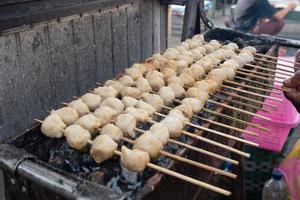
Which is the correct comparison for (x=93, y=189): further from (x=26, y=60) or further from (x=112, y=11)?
(x=112, y=11)

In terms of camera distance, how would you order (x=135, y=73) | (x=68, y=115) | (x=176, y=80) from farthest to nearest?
(x=135, y=73) → (x=176, y=80) → (x=68, y=115)

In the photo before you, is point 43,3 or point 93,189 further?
point 43,3

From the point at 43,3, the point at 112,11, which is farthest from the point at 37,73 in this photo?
the point at 112,11

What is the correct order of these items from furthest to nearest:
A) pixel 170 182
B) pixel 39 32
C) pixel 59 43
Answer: pixel 59 43, pixel 39 32, pixel 170 182

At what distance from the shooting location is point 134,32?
445 centimetres

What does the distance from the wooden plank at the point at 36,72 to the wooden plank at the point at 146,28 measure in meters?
1.65

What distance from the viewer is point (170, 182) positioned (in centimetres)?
220

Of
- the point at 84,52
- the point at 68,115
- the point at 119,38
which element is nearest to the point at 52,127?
the point at 68,115

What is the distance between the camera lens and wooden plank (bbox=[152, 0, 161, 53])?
15.7 feet

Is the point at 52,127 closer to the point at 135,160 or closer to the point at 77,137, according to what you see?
the point at 77,137

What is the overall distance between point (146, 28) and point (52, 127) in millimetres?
2559

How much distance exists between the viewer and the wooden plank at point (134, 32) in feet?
14.2

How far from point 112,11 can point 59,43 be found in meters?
0.85

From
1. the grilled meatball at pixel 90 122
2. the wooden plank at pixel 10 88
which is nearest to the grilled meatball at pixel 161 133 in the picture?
the grilled meatball at pixel 90 122
